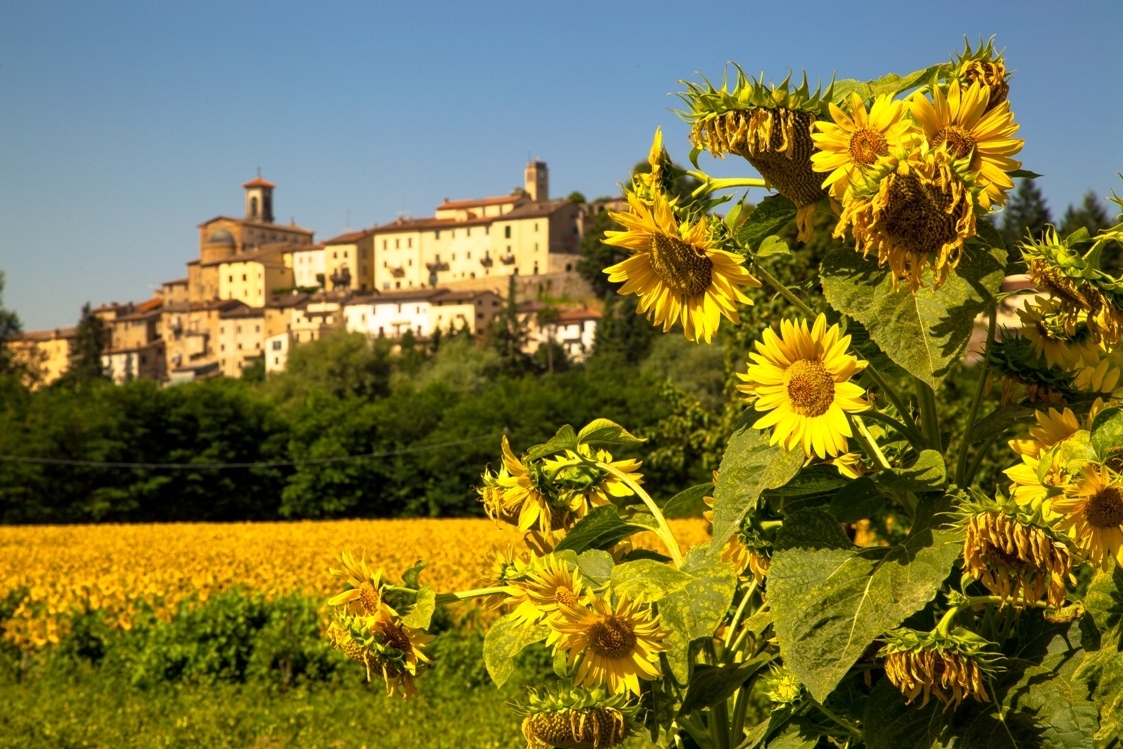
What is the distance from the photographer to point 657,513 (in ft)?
6.07

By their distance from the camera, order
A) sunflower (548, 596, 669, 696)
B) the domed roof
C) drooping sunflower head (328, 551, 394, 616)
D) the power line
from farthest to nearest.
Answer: the domed roof < the power line < drooping sunflower head (328, 551, 394, 616) < sunflower (548, 596, 669, 696)

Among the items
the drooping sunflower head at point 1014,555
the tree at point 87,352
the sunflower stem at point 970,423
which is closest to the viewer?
the drooping sunflower head at point 1014,555

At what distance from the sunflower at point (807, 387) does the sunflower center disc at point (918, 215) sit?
0.45 ft

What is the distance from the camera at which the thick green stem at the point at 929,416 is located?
157 centimetres

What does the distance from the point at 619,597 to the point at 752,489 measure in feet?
0.77

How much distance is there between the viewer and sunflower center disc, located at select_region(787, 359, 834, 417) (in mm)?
1416

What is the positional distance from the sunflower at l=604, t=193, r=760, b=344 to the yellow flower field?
693 cm

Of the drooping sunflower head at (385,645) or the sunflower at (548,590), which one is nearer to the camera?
the sunflower at (548,590)

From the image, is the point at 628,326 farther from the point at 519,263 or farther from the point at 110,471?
the point at 110,471

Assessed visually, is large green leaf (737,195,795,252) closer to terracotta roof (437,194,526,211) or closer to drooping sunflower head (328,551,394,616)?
drooping sunflower head (328,551,394,616)

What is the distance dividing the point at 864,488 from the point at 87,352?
10178cm

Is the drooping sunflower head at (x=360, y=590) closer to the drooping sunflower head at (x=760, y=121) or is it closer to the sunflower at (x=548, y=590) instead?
the sunflower at (x=548, y=590)

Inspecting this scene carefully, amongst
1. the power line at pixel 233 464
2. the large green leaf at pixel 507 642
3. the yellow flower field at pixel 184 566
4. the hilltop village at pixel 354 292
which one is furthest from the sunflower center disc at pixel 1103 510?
the hilltop village at pixel 354 292

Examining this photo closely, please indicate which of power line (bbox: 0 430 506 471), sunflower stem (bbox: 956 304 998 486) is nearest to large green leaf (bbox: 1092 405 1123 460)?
sunflower stem (bbox: 956 304 998 486)
